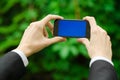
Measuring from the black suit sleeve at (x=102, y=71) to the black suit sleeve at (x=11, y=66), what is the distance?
0.24 meters

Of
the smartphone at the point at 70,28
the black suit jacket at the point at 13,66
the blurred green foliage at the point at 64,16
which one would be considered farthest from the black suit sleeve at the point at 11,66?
the blurred green foliage at the point at 64,16

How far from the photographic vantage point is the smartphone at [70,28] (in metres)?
1.48

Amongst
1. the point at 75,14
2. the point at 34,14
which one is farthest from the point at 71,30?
the point at 34,14

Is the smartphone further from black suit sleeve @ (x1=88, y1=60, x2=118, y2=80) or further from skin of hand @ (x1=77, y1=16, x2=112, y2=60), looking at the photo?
black suit sleeve @ (x1=88, y1=60, x2=118, y2=80)

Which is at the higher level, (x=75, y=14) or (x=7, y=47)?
(x=75, y=14)

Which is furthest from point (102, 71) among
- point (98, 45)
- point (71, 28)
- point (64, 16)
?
point (64, 16)

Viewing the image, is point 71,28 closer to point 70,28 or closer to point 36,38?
point 70,28

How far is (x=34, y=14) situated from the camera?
2.79 m

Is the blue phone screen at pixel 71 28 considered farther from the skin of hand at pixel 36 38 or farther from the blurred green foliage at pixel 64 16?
the blurred green foliage at pixel 64 16

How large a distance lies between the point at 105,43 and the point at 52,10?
133 centimetres

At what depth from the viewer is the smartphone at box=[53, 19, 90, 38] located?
148 cm

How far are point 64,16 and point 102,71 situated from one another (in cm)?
142

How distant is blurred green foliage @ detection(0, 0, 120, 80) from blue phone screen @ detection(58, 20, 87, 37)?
1069mm

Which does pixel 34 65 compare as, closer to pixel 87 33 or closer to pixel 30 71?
pixel 30 71
